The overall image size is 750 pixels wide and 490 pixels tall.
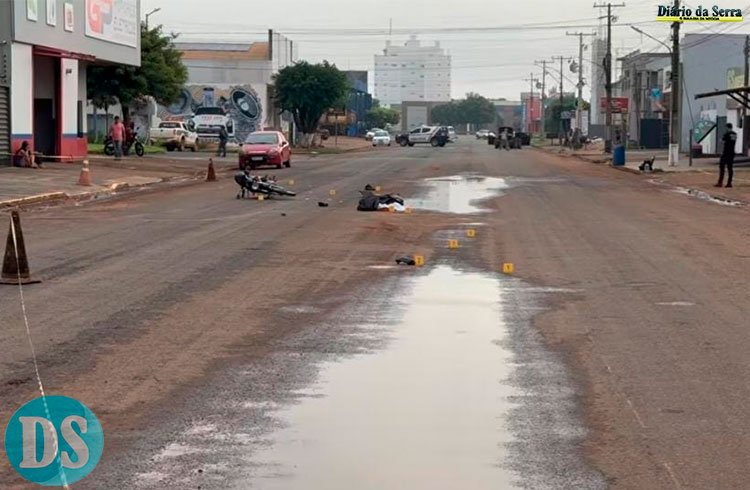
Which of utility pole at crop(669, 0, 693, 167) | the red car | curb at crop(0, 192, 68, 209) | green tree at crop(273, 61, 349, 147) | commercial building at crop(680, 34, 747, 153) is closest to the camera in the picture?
curb at crop(0, 192, 68, 209)

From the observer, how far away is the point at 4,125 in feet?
126

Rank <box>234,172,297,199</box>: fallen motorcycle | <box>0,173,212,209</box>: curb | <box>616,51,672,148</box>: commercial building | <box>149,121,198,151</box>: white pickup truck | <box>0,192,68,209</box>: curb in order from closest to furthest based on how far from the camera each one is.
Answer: <box>0,192,68,209</box>: curb < <box>0,173,212,209</box>: curb < <box>234,172,297,199</box>: fallen motorcycle < <box>149,121,198,151</box>: white pickup truck < <box>616,51,672,148</box>: commercial building

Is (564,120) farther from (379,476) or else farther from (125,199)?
(379,476)

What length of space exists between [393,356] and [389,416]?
1.97 m

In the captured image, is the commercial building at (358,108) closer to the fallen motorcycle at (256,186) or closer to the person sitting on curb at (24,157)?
the person sitting on curb at (24,157)

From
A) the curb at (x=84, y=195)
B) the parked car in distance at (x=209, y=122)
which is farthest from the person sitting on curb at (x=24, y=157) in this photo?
the parked car in distance at (x=209, y=122)

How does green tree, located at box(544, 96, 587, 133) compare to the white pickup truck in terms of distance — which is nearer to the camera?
the white pickup truck

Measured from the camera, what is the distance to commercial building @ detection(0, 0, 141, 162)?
38469mm

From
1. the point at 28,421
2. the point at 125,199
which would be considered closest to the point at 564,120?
the point at 125,199

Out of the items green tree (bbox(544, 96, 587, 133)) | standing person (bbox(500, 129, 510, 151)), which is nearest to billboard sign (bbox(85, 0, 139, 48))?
standing person (bbox(500, 129, 510, 151))

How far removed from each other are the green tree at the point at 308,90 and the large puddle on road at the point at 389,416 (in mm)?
74439

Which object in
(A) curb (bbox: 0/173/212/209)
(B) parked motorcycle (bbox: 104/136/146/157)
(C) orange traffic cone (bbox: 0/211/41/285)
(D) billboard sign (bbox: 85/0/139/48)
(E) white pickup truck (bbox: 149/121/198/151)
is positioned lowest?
(C) orange traffic cone (bbox: 0/211/41/285)

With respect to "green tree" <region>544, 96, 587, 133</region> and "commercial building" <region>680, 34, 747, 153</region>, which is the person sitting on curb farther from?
"green tree" <region>544, 96, 587, 133</region>

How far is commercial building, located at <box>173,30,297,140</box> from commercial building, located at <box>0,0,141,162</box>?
3853cm
